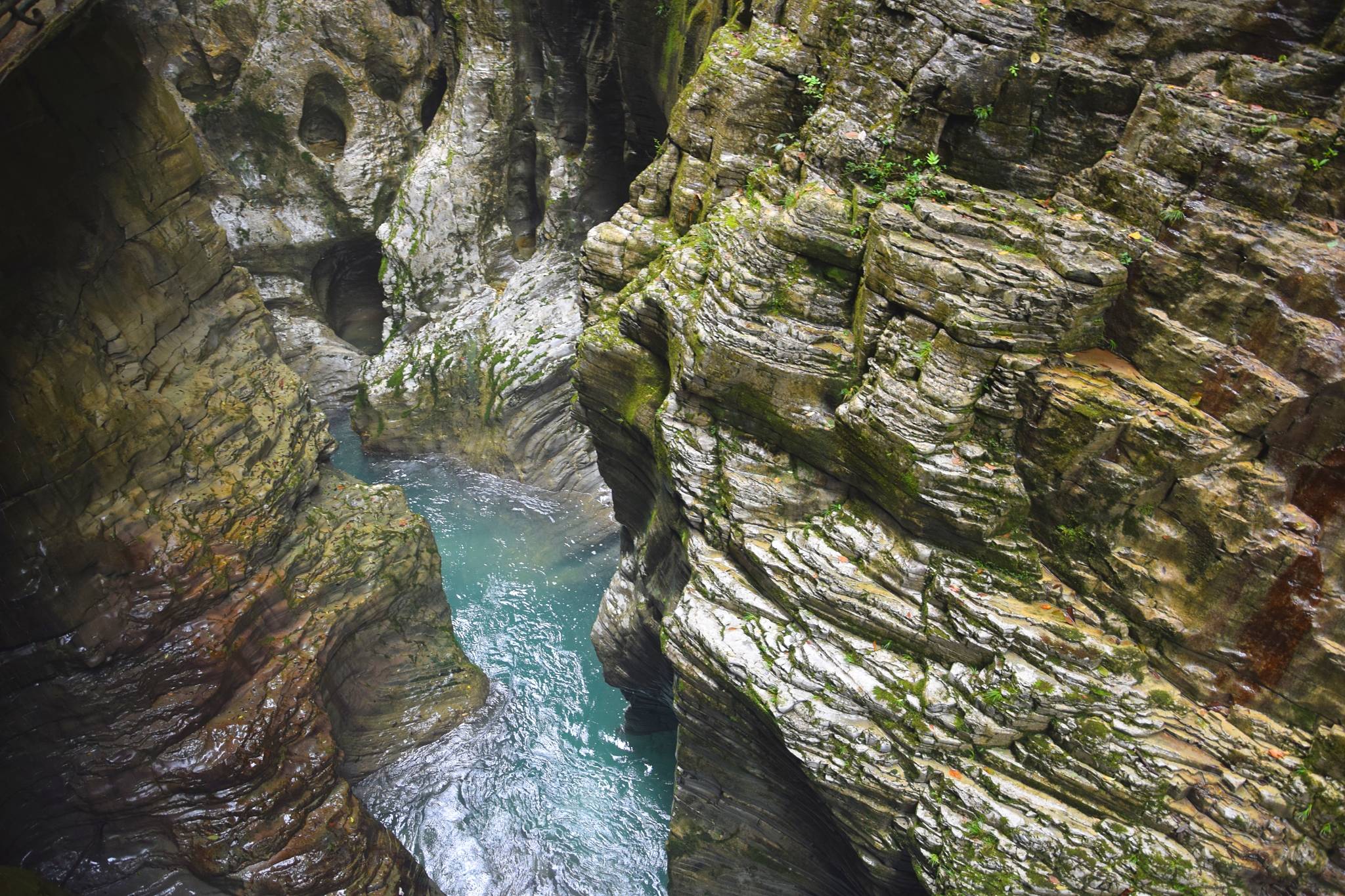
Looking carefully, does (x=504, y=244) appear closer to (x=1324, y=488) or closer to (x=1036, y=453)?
(x=1036, y=453)

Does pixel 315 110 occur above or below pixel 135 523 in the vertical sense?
above

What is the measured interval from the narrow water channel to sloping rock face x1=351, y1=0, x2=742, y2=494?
1974mm

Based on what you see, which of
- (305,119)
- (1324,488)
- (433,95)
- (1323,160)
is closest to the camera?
(1323,160)

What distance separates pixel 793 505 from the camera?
25.6 feet

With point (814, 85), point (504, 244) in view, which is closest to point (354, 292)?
point (504, 244)

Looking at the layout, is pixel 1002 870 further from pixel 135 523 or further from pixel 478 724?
pixel 135 523

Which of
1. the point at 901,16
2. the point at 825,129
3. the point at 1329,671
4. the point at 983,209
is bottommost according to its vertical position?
the point at 1329,671

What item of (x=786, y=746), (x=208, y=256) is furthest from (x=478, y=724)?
(x=208, y=256)

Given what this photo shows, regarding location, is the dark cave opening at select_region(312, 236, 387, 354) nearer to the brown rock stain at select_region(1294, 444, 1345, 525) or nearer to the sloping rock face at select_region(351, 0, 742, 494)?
the sloping rock face at select_region(351, 0, 742, 494)

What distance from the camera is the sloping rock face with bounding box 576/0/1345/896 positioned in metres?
5.58

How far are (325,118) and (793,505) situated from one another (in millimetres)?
17812

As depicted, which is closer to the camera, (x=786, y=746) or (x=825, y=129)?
(x=786, y=746)

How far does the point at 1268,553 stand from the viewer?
18.5 feet

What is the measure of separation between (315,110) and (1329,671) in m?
21.9
